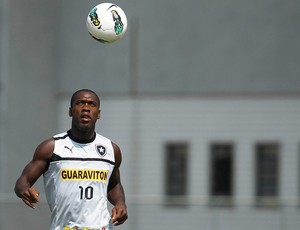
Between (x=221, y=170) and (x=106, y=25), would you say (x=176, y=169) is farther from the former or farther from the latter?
(x=106, y=25)

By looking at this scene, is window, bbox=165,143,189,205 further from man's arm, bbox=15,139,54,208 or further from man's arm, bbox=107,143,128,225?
man's arm, bbox=15,139,54,208

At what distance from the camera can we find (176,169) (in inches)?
798

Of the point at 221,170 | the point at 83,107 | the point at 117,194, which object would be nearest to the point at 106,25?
the point at 83,107

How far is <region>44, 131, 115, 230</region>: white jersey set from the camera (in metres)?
9.12

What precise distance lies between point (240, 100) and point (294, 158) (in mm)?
1333

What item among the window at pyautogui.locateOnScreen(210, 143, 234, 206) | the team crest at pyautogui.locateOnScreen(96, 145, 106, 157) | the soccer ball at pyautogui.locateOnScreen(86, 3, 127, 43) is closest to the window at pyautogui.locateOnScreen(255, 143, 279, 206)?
the window at pyautogui.locateOnScreen(210, 143, 234, 206)

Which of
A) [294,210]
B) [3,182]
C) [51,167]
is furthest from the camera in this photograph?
[3,182]

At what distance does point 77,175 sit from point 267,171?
11148 mm

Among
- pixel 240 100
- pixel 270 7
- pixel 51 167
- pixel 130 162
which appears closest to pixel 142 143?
pixel 130 162

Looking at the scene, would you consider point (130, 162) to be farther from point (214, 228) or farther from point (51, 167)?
point (51, 167)

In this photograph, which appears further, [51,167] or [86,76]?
[86,76]

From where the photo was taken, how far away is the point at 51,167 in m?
9.18

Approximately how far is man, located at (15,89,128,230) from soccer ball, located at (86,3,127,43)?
4.28 ft

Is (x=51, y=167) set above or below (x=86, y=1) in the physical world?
below
